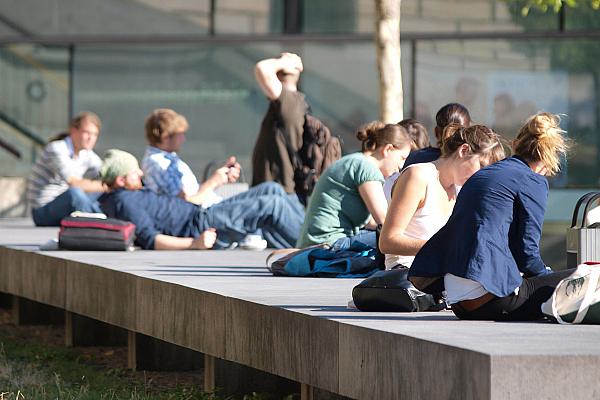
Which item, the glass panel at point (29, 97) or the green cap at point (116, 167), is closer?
→ the green cap at point (116, 167)

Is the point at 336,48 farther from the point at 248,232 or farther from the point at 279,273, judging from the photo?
the point at 279,273

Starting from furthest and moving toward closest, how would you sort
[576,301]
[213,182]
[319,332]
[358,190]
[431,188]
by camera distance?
[213,182], [358,190], [431,188], [319,332], [576,301]

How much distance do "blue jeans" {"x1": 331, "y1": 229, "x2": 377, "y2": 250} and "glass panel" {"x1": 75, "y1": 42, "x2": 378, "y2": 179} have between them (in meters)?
10.2

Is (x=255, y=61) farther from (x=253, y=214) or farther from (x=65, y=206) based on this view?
(x=253, y=214)

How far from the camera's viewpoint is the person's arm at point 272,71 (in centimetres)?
1097

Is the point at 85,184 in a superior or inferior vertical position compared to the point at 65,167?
inferior

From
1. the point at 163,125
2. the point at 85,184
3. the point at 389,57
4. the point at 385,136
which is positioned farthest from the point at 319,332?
the point at 85,184

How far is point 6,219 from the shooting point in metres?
17.4

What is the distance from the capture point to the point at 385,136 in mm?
8781

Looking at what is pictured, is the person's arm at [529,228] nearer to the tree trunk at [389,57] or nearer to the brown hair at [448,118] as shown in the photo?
the brown hair at [448,118]

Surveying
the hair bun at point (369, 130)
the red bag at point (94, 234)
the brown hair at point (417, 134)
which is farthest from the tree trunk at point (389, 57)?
the hair bun at point (369, 130)

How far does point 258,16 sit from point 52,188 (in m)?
5.30

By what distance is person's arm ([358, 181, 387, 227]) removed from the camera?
28.5ft

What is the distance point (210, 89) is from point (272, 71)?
7815mm
